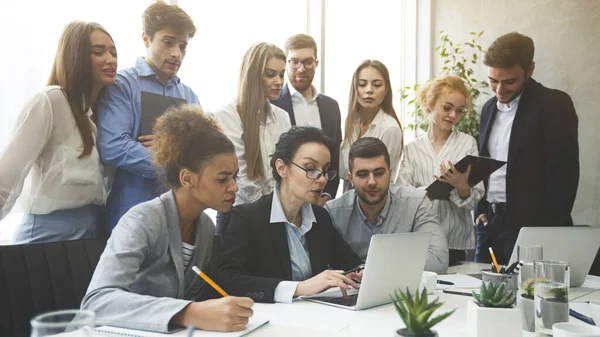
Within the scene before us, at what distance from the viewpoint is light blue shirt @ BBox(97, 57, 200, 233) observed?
2359 millimetres

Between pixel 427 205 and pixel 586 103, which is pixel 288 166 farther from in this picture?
pixel 586 103

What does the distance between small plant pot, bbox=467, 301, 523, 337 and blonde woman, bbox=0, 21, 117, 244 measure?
5.19 feet

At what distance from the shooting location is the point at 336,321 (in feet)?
5.24

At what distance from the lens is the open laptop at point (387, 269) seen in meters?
1.69

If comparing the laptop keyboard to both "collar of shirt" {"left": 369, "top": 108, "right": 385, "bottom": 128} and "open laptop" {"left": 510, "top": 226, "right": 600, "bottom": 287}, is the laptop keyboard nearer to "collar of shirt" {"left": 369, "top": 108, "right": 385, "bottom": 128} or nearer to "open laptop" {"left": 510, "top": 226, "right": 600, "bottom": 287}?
"open laptop" {"left": 510, "top": 226, "right": 600, "bottom": 287}

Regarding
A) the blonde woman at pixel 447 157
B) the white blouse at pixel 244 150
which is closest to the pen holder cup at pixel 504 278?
the blonde woman at pixel 447 157

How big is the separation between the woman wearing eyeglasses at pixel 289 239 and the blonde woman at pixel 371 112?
2.67ft

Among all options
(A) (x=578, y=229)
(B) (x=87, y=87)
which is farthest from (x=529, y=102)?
(B) (x=87, y=87)

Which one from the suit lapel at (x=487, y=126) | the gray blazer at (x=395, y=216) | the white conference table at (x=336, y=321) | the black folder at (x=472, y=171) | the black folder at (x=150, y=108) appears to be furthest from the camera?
the suit lapel at (x=487, y=126)

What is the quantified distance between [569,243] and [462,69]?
299 cm

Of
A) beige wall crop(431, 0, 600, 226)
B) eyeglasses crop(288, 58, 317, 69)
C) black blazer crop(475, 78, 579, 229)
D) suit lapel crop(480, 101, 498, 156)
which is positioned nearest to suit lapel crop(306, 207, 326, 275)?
eyeglasses crop(288, 58, 317, 69)

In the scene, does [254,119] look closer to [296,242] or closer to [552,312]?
[296,242]

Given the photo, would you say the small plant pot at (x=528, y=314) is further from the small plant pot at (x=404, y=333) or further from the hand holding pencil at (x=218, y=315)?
the hand holding pencil at (x=218, y=315)

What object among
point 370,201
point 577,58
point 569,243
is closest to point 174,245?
point 370,201
